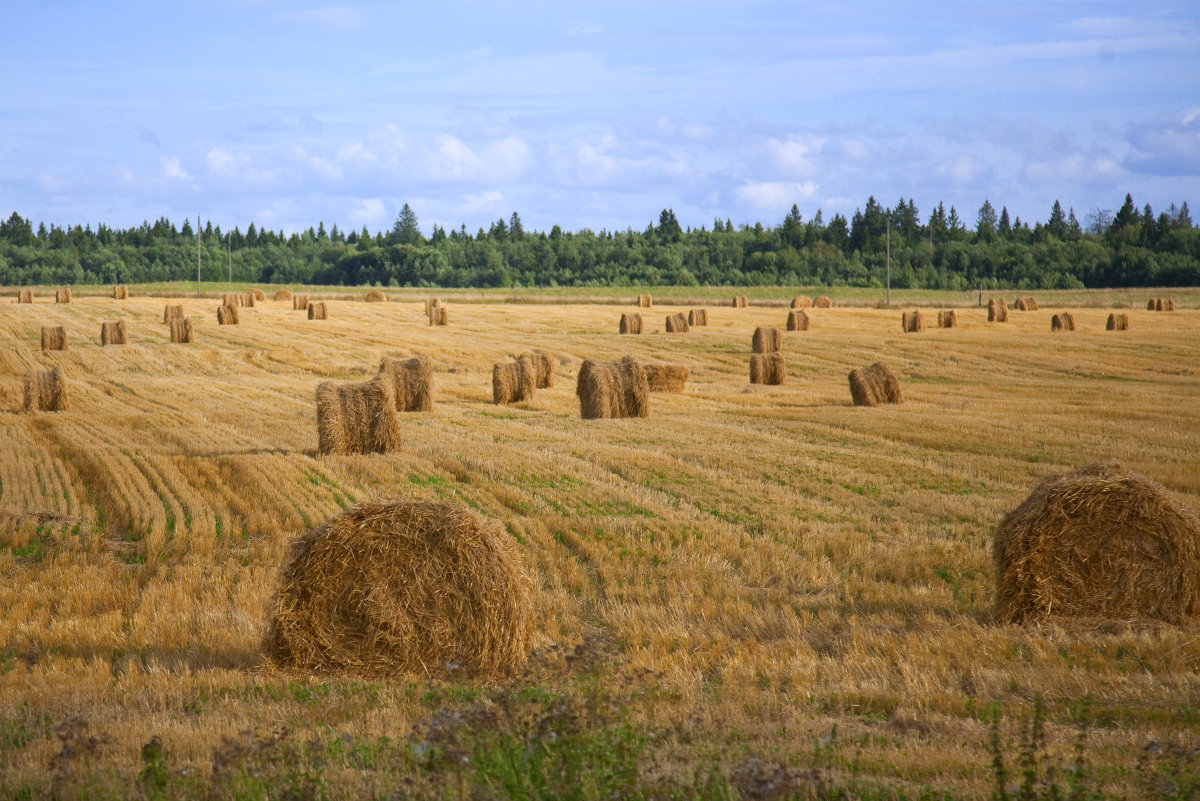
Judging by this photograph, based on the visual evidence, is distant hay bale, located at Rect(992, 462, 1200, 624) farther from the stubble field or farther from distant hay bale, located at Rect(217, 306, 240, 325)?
distant hay bale, located at Rect(217, 306, 240, 325)

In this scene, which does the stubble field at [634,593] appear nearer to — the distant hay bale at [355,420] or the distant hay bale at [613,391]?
the distant hay bale at [355,420]

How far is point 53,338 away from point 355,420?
21009mm

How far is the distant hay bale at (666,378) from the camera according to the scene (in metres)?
26.3

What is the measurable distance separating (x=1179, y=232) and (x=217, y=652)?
4721 inches

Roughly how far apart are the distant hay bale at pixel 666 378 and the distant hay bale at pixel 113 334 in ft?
61.5

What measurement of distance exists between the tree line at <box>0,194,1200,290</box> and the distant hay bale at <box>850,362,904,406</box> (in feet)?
242

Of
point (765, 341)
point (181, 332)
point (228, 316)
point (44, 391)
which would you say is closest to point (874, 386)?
point (765, 341)

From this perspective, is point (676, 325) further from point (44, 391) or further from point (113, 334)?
point (44, 391)

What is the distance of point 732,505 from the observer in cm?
1352

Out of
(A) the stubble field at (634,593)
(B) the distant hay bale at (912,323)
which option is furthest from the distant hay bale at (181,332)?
(B) the distant hay bale at (912,323)

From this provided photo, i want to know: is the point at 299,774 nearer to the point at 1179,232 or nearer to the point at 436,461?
the point at 436,461

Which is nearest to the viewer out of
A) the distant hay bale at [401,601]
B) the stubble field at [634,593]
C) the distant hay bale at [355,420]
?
the stubble field at [634,593]

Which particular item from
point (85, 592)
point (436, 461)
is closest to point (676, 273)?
point (436, 461)

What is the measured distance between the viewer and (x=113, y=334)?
35.9m
